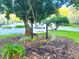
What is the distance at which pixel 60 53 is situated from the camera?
952 centimetres

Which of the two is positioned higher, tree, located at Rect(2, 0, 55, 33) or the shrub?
tree, located at Rect(2, 0, 55, 33)

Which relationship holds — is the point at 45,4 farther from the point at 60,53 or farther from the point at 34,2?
the point at 60,53

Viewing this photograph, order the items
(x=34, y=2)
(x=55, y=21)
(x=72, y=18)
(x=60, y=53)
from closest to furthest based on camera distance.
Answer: (x=60, y=53) → (x=34, y=2) → (x=55, y=21) → (x=72, y=18)

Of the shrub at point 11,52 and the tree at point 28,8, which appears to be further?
the tree at point 28,8

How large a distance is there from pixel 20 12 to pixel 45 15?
1.73 meters

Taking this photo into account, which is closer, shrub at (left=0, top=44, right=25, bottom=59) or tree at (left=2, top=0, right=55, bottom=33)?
shrub at (left=0, top=44, right=25, bottom=59)

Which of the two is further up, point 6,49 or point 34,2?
point 34,2

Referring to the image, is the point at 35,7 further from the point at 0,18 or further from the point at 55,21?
the point at 0,18

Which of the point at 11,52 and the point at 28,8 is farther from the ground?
the point at 28,8

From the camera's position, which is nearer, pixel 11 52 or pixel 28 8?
pixel 11 52

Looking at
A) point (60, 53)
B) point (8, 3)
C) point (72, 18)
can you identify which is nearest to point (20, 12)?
point (8, 3)

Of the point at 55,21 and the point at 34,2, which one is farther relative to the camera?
the point at 55,21

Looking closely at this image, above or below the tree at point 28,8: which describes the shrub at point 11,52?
below

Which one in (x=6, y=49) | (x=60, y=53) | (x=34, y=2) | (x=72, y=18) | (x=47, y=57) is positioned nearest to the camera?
(x=6, y=49)
